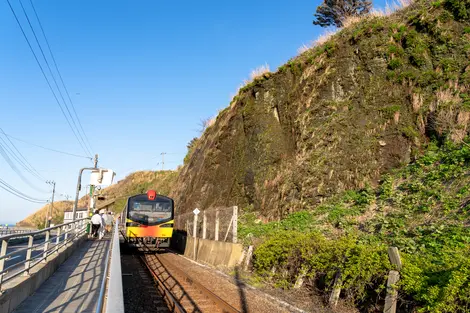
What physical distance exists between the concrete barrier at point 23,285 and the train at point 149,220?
396 inches

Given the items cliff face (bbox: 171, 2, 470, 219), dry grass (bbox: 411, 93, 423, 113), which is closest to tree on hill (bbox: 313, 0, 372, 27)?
cliff face (bbox: 171, 2, 470, 219)

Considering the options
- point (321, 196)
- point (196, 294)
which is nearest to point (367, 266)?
point (196, 294)

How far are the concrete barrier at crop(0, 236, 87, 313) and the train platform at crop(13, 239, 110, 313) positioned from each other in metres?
0.10

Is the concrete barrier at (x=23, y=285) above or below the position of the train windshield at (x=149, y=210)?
below

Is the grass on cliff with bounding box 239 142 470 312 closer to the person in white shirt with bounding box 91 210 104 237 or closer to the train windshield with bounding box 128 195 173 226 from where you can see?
the train windshield with bounding box 128 195 173 226

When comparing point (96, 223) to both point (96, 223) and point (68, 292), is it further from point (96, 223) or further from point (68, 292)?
point (68, 292)

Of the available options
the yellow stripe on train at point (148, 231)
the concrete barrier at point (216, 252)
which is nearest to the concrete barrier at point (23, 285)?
the concrete barrier at point (216, 252)

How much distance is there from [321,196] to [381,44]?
838 centimetres

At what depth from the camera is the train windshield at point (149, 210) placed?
20.0m

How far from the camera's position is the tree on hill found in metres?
29.6

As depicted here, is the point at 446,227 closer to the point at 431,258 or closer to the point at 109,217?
the point at 431,258

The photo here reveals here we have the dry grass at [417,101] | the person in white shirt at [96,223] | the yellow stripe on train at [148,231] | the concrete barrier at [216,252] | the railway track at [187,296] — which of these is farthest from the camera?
the person in white shirt at [96,223]

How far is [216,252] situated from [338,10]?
23.8 metres

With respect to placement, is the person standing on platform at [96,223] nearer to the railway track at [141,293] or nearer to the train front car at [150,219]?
the train front car at [150,219]
